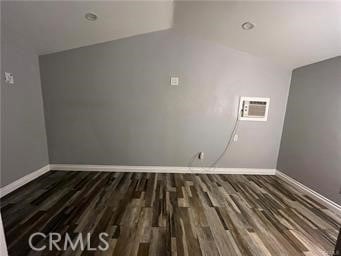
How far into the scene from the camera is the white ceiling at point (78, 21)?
2066 millimetres

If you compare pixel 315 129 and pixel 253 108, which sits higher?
pixel 253 108

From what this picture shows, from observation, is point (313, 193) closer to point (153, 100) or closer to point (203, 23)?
point (153, 100)

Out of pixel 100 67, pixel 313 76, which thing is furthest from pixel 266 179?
pixel 100 67

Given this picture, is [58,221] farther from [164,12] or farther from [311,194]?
[311,194]

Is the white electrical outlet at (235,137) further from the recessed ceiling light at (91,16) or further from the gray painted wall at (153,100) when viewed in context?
the recessed ceiling light at (91,16)

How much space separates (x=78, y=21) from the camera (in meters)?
2.35

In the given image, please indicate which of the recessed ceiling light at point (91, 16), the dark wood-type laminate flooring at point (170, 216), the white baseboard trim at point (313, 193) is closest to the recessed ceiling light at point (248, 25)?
the recessed ceiling light at point (91, 16)

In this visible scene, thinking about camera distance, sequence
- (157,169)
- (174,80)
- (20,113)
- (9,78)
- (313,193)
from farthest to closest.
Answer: (157,169), (174,80), (313,193), (20,113), (9,78)

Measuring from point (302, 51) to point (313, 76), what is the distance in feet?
1.53

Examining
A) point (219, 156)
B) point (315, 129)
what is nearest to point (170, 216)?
point (219, 156)

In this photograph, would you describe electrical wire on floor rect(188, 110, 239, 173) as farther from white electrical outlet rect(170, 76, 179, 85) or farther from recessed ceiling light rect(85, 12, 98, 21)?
recessed ceiling light rect(85, 12, 98, 21)

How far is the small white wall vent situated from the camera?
10.6 feet

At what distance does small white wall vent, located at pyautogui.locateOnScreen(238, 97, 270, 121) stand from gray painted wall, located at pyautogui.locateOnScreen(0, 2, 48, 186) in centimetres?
334

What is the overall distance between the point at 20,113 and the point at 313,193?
435cm
